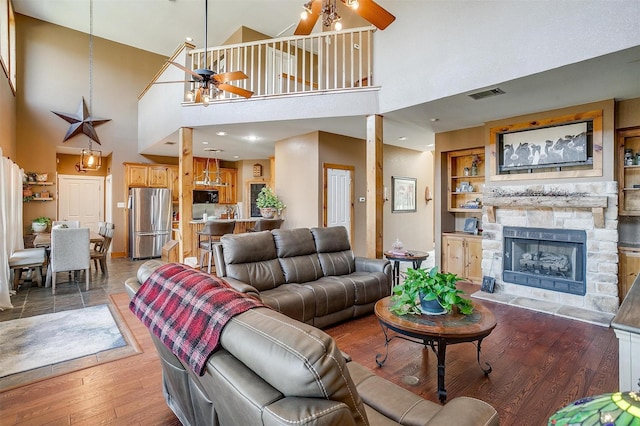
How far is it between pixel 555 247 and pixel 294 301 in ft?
12.2

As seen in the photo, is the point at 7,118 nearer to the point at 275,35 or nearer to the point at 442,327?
the point at 275,35

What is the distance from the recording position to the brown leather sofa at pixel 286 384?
31.0 inches

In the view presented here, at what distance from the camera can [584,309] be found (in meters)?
4.07

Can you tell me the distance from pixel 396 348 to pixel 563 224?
9.90 feet

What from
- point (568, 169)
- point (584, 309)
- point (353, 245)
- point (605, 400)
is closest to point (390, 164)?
point (353, 245)

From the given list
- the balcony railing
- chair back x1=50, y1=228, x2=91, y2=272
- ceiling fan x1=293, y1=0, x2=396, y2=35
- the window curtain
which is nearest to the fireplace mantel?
the balcony railing

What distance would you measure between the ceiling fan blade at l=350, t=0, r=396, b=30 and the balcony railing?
1.86m

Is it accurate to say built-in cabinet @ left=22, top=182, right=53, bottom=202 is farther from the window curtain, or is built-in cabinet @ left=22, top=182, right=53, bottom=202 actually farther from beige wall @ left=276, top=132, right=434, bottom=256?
beige wall @ left=276, top=132, right=434, bottom=256

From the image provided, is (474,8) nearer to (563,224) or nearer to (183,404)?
(563,224)

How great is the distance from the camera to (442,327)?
7.00ft

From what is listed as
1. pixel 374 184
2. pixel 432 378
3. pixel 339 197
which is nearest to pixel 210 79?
pixel 374 184

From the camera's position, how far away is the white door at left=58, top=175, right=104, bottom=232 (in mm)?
8508

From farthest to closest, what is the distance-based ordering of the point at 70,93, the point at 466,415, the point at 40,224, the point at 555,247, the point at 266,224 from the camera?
the point at 70,93
the point at 40,224
the point at 266,224
the point at 555,247
the point at 466,415

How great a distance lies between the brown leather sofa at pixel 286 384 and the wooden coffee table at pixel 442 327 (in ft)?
2.86
